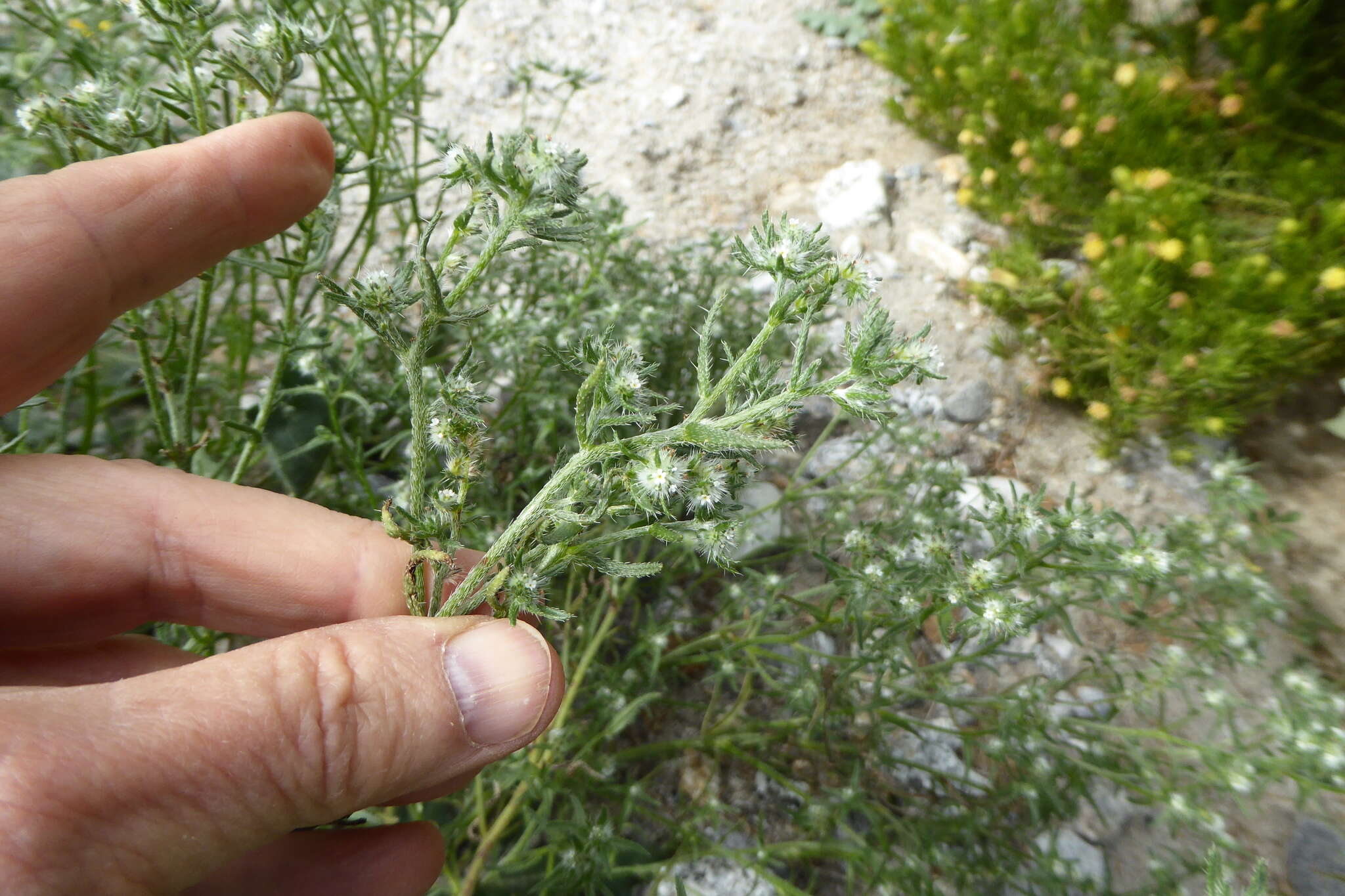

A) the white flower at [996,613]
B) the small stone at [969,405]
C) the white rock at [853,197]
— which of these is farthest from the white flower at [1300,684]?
the white rock at [853,197]

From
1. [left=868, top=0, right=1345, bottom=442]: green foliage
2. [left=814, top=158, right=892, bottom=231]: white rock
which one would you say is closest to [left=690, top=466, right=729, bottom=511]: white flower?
[left=868, top=0, right=1345, bottom=442]: green foliage

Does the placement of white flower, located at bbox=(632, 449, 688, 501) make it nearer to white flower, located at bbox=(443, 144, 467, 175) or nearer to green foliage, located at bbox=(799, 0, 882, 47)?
white flower, located at bbox=(443, 144, 467, 175)

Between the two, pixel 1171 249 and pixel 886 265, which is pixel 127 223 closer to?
pixel 886 265

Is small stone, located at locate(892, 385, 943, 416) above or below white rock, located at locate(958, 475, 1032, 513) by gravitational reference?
above

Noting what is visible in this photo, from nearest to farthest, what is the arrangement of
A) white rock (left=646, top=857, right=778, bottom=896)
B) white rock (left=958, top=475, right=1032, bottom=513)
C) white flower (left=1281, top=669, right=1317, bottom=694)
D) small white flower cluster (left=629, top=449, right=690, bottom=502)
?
1. small white flower cluster (left=629, top=449, right=690, bottom=502)
2. white flower (left=1281, top=669, right=1317, bottom=694)
3. white rock (left=646, top=857, right=778, bottom=896)
4. white rock (left=958, top=475, right=1032, bottom=513)

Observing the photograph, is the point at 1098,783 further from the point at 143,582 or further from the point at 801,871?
the point at 143,582
